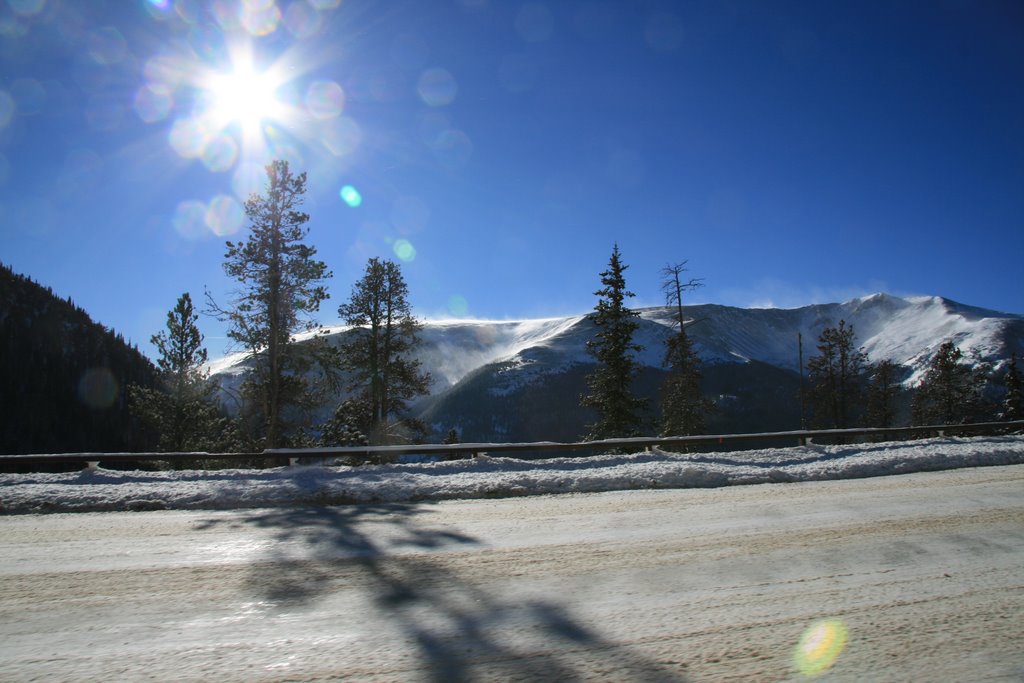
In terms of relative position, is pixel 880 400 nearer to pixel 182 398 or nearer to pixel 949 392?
pixel 949 392

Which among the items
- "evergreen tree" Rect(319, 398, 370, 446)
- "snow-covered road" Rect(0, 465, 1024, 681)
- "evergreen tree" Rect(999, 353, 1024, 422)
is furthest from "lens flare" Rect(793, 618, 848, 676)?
"evergreen tree" Rect(999, 353, 1024, 422)

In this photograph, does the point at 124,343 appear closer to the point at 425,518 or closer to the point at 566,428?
the point at 566,428

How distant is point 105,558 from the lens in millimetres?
5477

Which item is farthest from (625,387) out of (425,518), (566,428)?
(566,428)

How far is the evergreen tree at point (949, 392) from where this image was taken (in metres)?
40.3

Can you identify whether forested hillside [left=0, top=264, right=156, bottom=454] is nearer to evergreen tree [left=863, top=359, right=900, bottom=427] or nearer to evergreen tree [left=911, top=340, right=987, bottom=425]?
evergreen tree [left=863, top=359, right=900, bottom=427]

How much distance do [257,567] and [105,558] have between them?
173cm

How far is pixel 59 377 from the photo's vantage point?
9694 centimetres

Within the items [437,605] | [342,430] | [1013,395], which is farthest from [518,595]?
[1013,395]

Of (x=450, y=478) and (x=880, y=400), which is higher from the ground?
(x=880, y=400)

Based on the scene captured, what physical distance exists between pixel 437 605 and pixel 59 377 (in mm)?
121747

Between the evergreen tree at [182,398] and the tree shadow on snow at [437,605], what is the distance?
877 inches

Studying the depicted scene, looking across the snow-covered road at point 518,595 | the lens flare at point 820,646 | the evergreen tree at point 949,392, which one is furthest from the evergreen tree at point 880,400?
the lens flare at point 820,646

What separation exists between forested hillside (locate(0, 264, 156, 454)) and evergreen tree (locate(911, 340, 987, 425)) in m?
92.5
